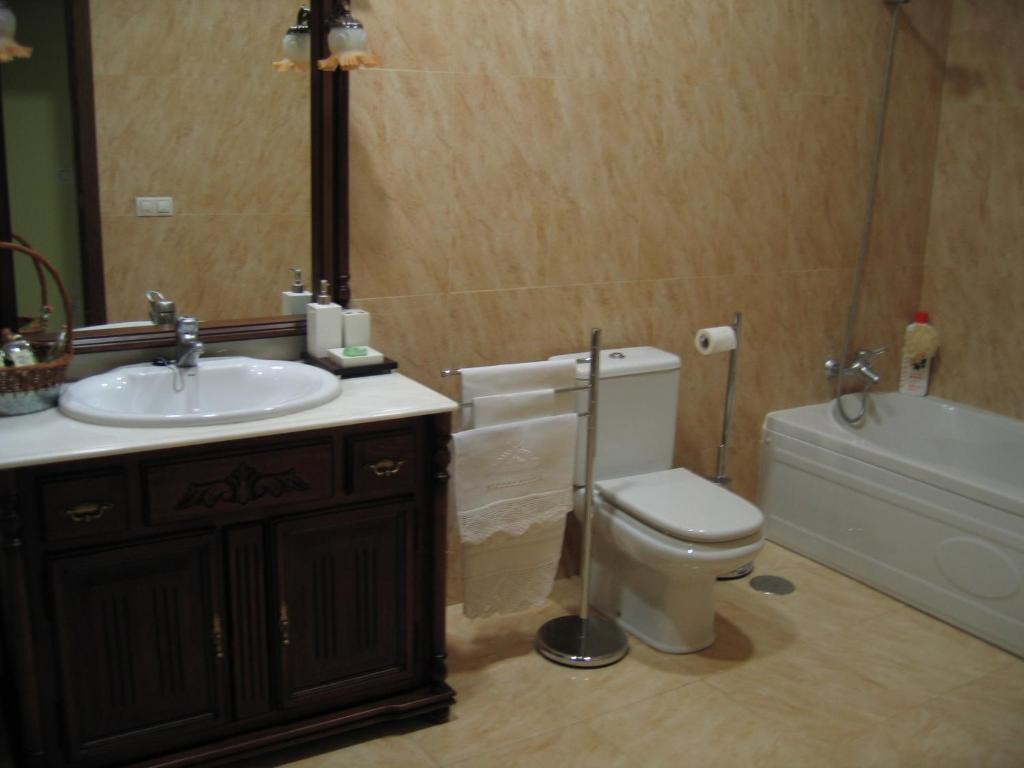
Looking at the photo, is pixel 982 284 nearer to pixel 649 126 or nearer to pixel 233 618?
pixel 649 126

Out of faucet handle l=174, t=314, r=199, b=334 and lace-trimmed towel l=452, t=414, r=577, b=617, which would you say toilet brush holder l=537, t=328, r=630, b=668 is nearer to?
lace-trimmed towel l=452, t=414, r=577, b=617

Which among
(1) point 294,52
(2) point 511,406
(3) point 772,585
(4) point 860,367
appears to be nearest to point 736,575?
(3) point 772,585

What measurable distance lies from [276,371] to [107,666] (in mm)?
749

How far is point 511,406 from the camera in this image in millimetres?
2559

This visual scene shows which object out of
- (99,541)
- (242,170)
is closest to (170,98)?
(242,170)

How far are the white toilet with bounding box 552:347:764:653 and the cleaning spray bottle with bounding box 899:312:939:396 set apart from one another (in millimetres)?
1216

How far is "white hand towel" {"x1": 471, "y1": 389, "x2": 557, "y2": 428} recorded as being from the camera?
8.28 feet

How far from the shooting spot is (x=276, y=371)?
2406mm

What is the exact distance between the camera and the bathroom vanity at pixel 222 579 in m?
1.94

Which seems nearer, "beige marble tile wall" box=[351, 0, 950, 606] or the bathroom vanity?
the bathroom vanity

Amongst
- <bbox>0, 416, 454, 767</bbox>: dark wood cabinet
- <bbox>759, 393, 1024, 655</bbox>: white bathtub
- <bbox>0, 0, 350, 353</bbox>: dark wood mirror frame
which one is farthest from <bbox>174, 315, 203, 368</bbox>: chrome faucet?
<bbox>759, 393, 1024, 655</bbox>: white bathtub

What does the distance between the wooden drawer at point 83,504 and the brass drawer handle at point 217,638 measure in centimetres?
29

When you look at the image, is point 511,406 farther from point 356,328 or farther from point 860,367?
point 860,367

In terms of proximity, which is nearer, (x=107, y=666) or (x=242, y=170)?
(x=107, y=666)
